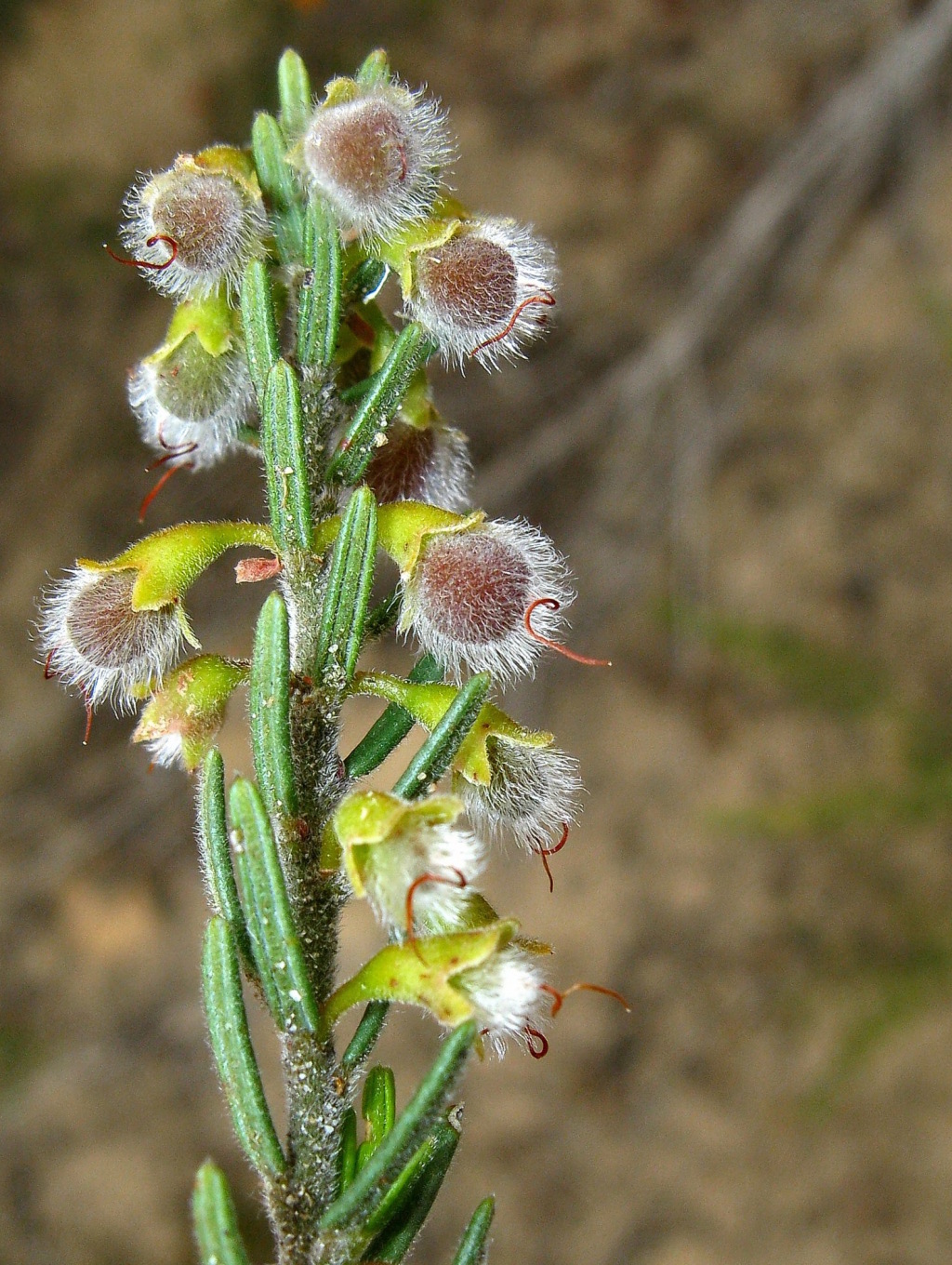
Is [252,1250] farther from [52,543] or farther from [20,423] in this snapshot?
[20,423]

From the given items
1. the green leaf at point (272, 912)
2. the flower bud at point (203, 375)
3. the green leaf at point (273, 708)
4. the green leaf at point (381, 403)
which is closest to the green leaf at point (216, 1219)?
the green leaf at point (272, 912)

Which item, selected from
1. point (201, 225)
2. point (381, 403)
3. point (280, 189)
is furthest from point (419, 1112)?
point (280, 189)

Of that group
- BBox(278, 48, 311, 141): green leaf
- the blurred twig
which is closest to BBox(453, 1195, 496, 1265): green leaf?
BBox(278, 48, 311, 141): green leaf

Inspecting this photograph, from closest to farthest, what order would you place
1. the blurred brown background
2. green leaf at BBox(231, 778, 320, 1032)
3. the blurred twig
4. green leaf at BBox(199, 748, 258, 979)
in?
green leaf at BBox(231, 778, 320, 1032) < green leaf at BBox(199, 748, 258, 979) < the blurred brown background < the blurred twig

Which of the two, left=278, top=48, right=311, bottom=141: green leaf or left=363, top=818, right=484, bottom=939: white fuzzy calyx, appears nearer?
left=363, top=818, right=484, bottom=939: white fuzzy calyx

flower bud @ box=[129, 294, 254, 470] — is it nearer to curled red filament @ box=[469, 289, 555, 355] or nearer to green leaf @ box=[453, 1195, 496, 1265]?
curled red filament @ box=[469, 289, 555, 355]

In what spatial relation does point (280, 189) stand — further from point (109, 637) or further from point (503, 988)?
point (503, 988)

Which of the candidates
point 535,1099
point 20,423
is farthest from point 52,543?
point 535,1099
